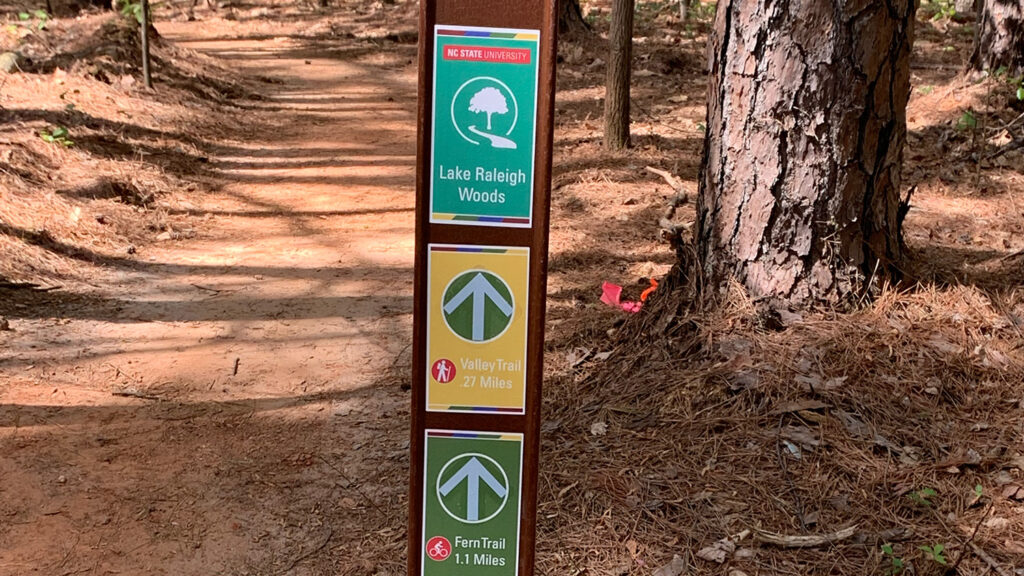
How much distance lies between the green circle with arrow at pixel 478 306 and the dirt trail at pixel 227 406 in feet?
4.99

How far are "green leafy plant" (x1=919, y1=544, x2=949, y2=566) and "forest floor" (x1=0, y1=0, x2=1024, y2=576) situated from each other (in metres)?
0.02

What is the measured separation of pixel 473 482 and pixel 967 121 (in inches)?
259

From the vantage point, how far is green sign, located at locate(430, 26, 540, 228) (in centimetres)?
205

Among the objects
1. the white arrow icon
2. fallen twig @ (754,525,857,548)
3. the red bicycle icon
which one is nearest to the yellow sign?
the white arrow icon

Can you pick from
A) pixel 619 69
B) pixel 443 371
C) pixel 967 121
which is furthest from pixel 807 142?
pixel 619 69

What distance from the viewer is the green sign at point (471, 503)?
2.28 m

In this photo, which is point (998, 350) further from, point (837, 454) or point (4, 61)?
point (4, 61)

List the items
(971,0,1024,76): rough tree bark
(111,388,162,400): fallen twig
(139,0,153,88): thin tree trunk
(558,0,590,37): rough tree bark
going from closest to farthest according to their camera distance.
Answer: (111,388,162,400): fallen twig, (971,0,1024,76): rough tree bark, (139,0,153,88): thin tree trunk, (558,0,590,37): rough tree bark

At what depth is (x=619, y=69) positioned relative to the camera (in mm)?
8312

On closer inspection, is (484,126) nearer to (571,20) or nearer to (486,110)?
(486,110)

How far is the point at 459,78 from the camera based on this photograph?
6.80ft

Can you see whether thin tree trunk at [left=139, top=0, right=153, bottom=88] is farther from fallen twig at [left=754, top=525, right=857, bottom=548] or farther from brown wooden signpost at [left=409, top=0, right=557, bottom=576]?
fallen twig at [left=754, top=525, right=857, bottom=548]

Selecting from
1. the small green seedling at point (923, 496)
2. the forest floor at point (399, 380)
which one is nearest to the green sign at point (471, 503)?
the forest floor at point (399, 380)

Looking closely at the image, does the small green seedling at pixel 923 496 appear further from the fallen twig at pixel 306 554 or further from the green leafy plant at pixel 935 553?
the fallen twig at pixel 306 554
